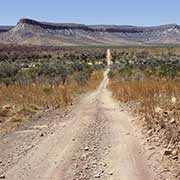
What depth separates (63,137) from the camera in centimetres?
1091

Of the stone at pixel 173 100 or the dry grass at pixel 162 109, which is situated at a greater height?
the stone at pixel 173 100

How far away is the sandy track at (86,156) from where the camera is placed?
7566 mm

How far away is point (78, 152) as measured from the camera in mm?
9133

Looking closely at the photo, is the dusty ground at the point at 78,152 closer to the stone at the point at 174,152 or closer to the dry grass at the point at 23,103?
the stone at the point at 174,152

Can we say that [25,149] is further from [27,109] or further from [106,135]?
[27,109]

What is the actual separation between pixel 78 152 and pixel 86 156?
0.43 metres

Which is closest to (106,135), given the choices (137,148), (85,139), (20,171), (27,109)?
(85,139)

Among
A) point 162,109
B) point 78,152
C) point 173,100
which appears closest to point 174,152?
Result: point 78,152

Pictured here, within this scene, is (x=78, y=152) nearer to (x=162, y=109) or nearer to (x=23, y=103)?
(x=162, y=109)

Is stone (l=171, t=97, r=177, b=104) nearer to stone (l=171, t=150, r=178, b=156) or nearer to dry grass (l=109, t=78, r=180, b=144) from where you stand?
dry grass (l=109, t=78, r=180, b=144)

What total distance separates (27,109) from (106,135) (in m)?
6.39

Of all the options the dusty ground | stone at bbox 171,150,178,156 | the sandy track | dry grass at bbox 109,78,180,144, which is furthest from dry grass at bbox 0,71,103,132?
stone at bbox 171,150,178,156

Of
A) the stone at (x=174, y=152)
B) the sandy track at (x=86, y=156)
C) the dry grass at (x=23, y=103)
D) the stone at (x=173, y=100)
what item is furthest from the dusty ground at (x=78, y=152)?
the dry grass at (x=23, y=103)

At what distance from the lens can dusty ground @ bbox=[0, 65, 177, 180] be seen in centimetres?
761
